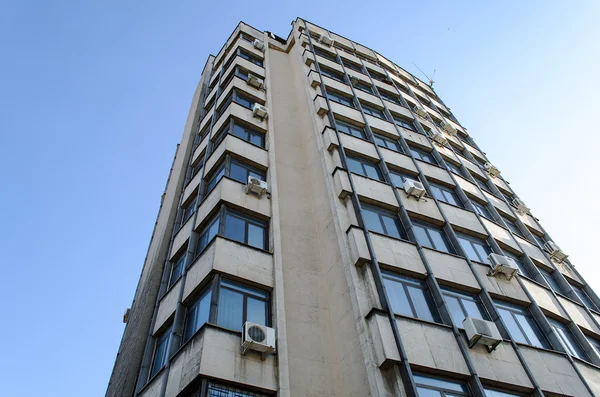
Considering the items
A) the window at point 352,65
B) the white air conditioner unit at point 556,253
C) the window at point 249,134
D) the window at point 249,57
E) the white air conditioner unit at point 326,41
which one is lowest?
the white air conditioner unit at point 556,253

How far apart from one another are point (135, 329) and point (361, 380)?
353 inches

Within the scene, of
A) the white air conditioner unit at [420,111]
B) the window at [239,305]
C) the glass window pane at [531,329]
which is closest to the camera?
the window at [239,305]

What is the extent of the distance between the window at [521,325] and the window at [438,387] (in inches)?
125

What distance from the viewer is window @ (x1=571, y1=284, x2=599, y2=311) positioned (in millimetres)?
22103

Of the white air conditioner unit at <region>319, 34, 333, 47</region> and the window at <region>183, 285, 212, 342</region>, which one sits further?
the white air conditioner unit at <region>319, 34, 333, 47</region>

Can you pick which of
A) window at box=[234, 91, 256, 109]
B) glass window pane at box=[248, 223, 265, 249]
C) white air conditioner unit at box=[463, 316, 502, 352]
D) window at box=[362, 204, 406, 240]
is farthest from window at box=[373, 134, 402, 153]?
white air conditioner unit at box=[463, 316, 502, 352]

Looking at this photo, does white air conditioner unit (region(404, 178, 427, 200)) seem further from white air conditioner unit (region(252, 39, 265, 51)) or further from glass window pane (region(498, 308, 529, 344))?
white air conditioner unit (region(252, 39, 265, 51))

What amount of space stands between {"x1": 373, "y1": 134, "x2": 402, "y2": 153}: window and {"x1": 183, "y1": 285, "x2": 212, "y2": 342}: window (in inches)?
465

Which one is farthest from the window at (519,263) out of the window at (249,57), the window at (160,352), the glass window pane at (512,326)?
the window at (249,57)

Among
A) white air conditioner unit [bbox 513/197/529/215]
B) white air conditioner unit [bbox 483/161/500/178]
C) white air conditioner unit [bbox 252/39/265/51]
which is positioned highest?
white air conditioner unit [bbox 252/39/265/51]

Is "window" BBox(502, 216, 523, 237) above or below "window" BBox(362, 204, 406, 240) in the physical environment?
above

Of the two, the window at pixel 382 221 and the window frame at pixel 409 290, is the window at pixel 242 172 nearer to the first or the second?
the window at pixel 382 221

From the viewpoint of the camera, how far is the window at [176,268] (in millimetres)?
17062

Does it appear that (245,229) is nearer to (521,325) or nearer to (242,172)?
(242,172)
